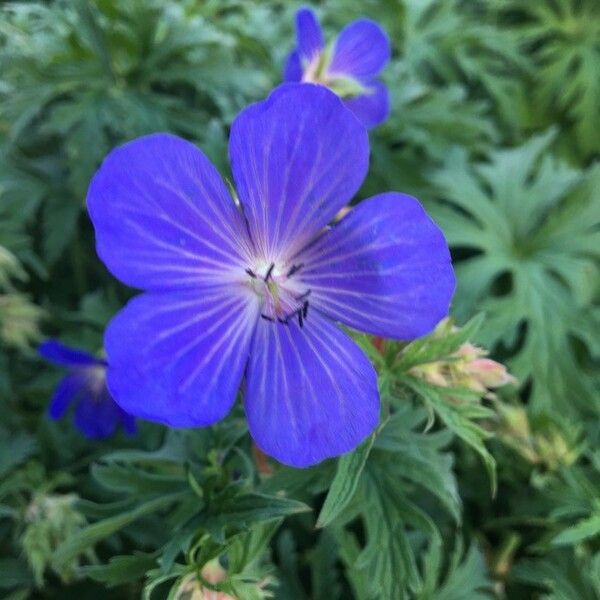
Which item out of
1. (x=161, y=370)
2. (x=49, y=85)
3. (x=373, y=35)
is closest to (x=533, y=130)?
(x=373, y=35)

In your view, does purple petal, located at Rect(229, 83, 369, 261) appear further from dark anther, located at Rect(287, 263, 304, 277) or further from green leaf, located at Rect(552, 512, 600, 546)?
green leaf, located at Rect(552, 512, 600, 546)

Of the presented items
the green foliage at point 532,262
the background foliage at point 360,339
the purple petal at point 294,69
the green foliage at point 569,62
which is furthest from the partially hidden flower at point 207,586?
the green foliage at point 569,62

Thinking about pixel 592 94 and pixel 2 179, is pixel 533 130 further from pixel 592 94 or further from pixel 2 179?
A: pixel 2 179

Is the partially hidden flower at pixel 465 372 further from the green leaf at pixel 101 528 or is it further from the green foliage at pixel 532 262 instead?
the green foliage at pixel 532 262

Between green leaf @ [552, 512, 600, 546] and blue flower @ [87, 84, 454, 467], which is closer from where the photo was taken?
blue flower @ [87, 84, 454, 467]

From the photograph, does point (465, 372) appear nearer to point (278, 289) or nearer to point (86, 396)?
point (278, 289)

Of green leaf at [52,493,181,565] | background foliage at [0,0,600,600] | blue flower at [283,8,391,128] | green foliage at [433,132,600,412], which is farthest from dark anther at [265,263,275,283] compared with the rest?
green foliage at [433,132,600,412]
